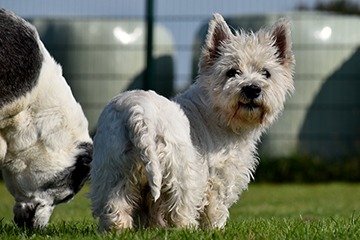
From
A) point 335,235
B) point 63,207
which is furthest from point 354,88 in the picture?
point 335,235

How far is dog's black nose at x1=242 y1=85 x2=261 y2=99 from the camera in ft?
19.2

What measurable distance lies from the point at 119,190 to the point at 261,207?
5717mm

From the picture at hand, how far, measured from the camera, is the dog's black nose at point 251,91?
5852 millimetres

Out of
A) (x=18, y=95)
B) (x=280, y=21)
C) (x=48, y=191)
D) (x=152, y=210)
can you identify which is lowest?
(x=48, y=191)

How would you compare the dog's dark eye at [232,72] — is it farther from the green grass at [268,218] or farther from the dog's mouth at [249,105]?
the green grass at [268,218]

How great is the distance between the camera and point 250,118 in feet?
19.5

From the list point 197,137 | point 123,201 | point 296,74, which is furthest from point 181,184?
point 296,74

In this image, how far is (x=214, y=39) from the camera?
20.3ft

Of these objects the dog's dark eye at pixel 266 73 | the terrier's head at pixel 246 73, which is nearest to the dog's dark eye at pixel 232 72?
the terrier's head at pixel 246 73

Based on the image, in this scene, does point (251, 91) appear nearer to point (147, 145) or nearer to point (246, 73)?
point (246, 73)

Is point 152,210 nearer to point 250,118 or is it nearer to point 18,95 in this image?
point 250,118

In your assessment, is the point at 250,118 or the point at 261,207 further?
the point at 261,207

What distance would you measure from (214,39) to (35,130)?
141 cm

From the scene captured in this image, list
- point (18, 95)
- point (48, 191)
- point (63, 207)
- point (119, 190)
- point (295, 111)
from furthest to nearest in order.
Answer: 1. point (295, 111)
2. point (63, 207)
3. point (48, 191)
4. point (18, 95)
5. point (119, 190)
